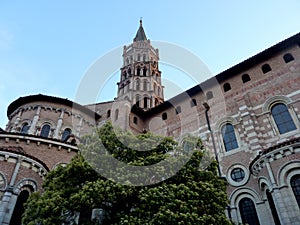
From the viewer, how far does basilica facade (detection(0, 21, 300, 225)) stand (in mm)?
11438

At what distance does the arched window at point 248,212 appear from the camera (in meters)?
12.9

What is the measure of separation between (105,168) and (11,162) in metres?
6.29

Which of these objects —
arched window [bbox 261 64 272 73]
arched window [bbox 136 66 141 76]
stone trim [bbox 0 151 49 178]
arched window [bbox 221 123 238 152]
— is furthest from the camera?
arched window [bbox 136 66 141 76]

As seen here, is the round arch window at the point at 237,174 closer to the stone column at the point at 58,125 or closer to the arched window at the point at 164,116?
the arched window at the point at 164,116

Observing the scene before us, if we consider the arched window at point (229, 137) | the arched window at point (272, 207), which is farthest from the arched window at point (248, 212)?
the arched window at point (229, 137)

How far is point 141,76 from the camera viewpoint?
39781mm

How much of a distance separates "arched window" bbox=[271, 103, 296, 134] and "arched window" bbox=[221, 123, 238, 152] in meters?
2.88

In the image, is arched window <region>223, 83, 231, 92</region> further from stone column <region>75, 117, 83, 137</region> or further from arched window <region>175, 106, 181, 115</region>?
stone column <region>75, 117, 83, 137</region>

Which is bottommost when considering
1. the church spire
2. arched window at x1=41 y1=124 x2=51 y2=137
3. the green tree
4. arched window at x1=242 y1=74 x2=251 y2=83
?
the green tree

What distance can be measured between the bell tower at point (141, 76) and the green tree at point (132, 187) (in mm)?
23899

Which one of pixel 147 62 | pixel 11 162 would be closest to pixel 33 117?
pixel 11 162

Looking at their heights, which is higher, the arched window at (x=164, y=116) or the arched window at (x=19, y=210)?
the arched window at (x=164, y=116)

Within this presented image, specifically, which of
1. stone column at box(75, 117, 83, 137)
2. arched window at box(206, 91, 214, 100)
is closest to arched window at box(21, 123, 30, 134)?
stone column at box(75, 117, 83, 137)

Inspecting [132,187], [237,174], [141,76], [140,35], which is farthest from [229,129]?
[140,35]
